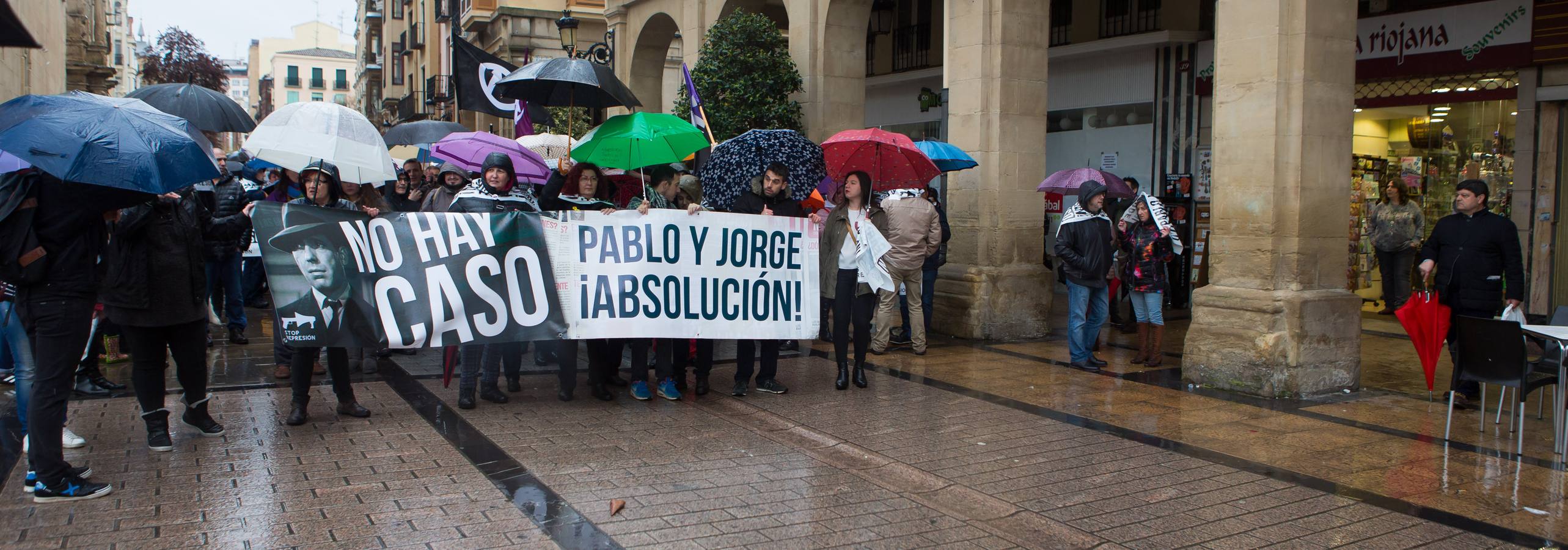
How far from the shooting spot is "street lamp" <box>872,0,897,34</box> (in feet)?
65.9

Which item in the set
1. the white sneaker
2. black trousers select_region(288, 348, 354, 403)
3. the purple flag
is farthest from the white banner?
the purple flag

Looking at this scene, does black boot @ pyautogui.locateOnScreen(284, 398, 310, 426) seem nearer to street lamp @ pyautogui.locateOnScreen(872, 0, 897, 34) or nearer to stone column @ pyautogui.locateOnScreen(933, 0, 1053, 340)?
stone column @ pyautogui.locateOnScreen(933, 0, 1053, 340)

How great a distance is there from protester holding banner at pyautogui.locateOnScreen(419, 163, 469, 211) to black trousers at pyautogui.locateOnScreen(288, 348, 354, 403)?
1.77m

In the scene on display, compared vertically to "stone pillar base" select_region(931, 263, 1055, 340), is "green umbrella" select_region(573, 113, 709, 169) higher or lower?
higher

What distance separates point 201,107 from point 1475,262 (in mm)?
9316

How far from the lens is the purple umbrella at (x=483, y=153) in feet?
34.9

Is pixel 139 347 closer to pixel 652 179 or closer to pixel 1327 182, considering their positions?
pixel 652 179

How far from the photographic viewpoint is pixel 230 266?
1090 centimetres

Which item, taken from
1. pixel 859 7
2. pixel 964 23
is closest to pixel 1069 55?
pixel 859 7

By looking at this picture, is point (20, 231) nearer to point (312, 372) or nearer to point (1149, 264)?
point (312, 372)

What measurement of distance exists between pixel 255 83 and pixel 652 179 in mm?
131795

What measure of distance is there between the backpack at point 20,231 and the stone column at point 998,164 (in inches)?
327

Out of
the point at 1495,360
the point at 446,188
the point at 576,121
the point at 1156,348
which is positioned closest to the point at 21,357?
the point at 446,188

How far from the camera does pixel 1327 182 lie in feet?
27.3
